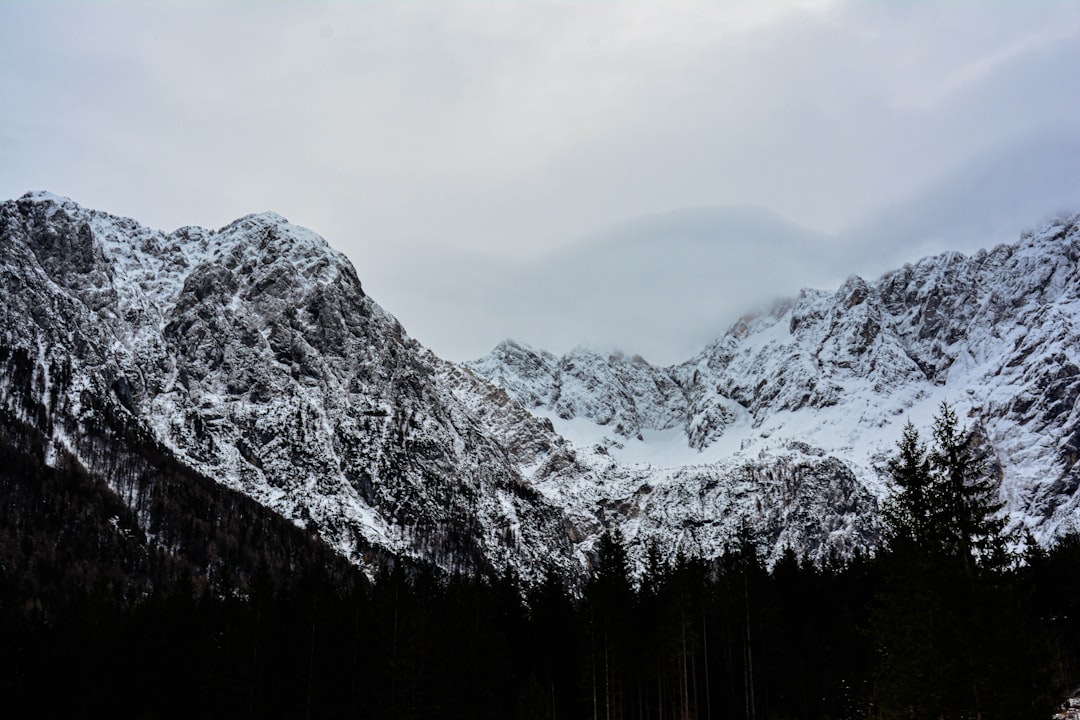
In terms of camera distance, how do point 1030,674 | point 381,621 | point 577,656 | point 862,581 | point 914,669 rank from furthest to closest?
point 862,581
point 577,656
point 381,621
point 914,669
point 1030,674

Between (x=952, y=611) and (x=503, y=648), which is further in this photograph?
(x=503, y=648)

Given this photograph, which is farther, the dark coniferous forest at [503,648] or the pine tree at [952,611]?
the dark coniferous forest at [503,648]

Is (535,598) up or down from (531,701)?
up

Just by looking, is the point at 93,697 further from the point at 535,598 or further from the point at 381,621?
the point at 535,598

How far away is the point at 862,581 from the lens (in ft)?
247

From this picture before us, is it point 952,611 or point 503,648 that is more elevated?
point 503,648

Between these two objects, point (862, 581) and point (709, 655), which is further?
point (862, 581)

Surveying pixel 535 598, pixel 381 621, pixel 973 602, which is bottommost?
pixel 973 602

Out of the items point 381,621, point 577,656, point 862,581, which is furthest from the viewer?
point 862,581

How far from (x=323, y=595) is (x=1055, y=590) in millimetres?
54977

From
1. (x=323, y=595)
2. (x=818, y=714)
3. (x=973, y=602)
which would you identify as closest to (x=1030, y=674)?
(x=973, y=602)

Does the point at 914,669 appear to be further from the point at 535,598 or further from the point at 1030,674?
the point at 535,598

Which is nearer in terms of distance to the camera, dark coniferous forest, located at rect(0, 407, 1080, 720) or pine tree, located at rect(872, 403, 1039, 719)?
pine tree, located at rect(872, 403, 1039, 719)

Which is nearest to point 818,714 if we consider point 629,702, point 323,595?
point 629,702
